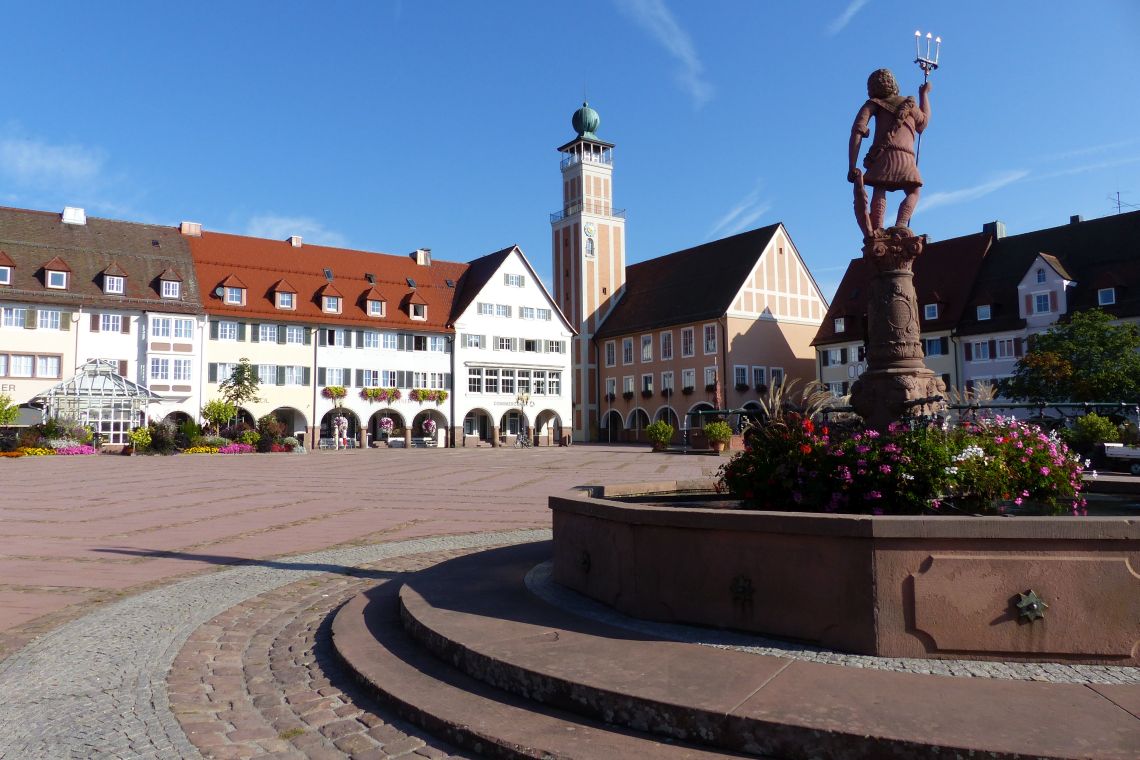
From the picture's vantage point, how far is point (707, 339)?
60.5 m

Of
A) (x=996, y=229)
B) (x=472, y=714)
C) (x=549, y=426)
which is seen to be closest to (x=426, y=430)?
(x=549, y=426)

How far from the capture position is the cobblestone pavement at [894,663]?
4.48 meters

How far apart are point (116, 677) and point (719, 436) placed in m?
Answer: 35.6

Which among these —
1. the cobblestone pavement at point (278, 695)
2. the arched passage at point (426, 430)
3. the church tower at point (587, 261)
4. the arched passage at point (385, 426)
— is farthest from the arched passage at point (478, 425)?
the cobblestone pavement at point (278, 695)

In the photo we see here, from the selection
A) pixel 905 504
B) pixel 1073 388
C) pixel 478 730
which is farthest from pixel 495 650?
pixel 1073 388

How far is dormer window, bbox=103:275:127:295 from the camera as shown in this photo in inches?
1875

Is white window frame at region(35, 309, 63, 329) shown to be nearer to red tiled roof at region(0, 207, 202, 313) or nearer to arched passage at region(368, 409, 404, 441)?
red tiled roof at region(0, 207, 202, 313)

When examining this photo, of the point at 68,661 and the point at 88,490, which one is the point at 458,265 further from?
the point at 68,661

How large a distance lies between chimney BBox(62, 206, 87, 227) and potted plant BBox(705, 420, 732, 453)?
3864cm

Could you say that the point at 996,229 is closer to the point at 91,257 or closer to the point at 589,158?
the point at 589,158

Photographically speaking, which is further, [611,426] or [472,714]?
[611,426]

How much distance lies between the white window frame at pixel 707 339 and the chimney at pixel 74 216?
40066 mm

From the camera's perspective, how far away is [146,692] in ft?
17.2

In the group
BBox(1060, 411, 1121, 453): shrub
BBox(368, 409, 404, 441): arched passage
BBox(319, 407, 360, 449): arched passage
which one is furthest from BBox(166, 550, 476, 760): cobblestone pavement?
BBox(368, 409, 404, 441): arched passage
